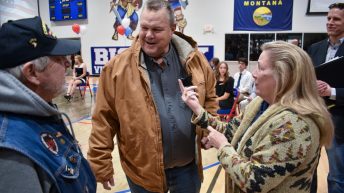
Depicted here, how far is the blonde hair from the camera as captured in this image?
1374mm

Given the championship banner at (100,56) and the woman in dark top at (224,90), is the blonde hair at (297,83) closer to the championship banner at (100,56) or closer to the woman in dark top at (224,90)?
the woman in dark top at (224,90)

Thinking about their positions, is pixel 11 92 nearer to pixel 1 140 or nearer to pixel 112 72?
pixel 1 140

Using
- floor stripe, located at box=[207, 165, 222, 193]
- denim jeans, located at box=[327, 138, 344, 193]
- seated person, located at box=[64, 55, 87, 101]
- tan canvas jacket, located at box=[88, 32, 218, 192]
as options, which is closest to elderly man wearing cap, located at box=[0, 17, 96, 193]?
tan canvas jacket, located at box=[88, 32, 218, 192]

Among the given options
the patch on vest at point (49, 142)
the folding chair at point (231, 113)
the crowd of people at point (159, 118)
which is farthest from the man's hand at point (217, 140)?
the folding chair at point (231, 113)

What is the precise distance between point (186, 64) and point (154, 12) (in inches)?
16.0

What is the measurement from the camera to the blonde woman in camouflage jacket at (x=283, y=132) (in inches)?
51.7

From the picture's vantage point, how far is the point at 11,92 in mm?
945

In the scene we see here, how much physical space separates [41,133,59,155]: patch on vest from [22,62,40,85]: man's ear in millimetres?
202

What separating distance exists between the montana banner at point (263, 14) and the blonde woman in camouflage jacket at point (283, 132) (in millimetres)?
11276

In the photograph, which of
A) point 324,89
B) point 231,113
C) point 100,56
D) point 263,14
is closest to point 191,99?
point 324,89

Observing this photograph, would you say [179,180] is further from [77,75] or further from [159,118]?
[77,75]

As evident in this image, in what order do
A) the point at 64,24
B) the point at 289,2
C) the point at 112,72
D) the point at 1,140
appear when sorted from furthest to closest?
the point at 64,24
the point at 289,2
the point at 112,72
the point at 1,140

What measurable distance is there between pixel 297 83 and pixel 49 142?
113cm

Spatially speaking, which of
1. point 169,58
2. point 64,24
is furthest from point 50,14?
point 169,58
